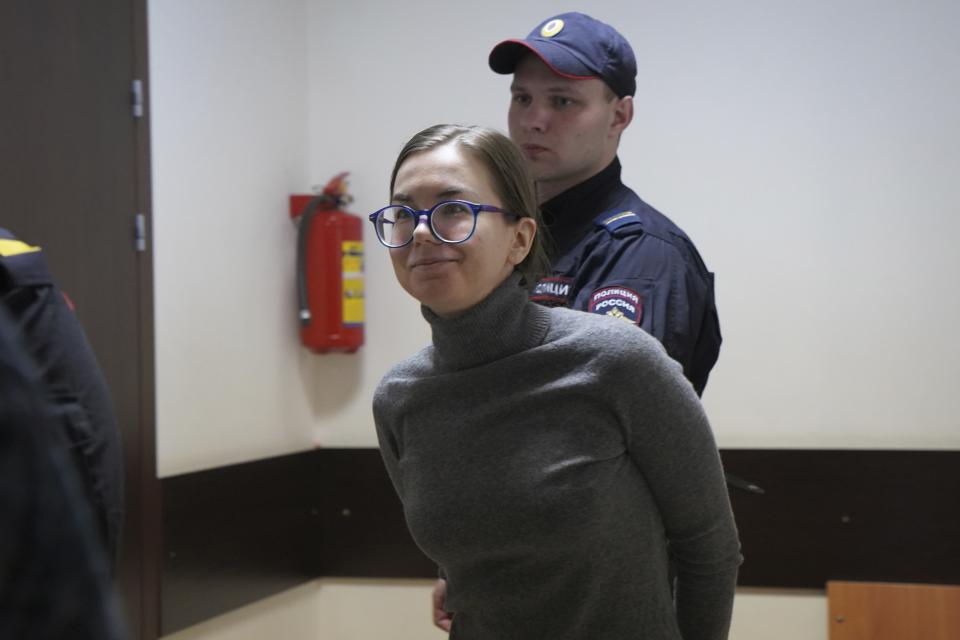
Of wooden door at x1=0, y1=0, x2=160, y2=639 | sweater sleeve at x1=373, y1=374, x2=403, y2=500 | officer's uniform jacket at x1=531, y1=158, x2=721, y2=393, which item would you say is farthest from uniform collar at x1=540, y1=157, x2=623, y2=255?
wooden door at x1=0, y1=0, x2=160, y2=639

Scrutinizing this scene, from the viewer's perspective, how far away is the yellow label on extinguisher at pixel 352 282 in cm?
357

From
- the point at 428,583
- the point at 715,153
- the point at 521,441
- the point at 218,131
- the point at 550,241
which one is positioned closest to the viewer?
the point at 521,441

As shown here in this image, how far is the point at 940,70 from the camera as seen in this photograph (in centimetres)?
320

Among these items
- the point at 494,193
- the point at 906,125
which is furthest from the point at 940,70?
the point at 494,193

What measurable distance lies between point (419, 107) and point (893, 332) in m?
1.80

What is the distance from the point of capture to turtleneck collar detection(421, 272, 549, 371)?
1.16m

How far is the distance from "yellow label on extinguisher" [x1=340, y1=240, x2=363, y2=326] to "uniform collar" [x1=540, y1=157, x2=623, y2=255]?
2013 mm

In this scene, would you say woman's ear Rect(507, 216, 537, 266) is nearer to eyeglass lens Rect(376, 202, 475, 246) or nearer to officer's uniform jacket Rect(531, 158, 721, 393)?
eyeglass lens Rect(376, 202, 475, 246)

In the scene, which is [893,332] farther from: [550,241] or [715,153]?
[550,241]

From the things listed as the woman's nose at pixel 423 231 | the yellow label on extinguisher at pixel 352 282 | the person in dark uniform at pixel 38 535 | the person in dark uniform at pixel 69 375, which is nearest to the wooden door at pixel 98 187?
the yellow label on extinguisher at pixel 352 282

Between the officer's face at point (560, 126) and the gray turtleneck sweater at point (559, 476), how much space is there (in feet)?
1.63

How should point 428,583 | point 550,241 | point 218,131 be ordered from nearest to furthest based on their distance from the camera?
point 550,241
point 218,131
point 428,583

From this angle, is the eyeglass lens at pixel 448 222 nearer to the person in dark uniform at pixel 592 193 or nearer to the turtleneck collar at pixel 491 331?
the turtleneck collar at pixel 491 331

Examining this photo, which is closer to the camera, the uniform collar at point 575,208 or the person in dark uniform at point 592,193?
the person in dark uniform at point 592,193
